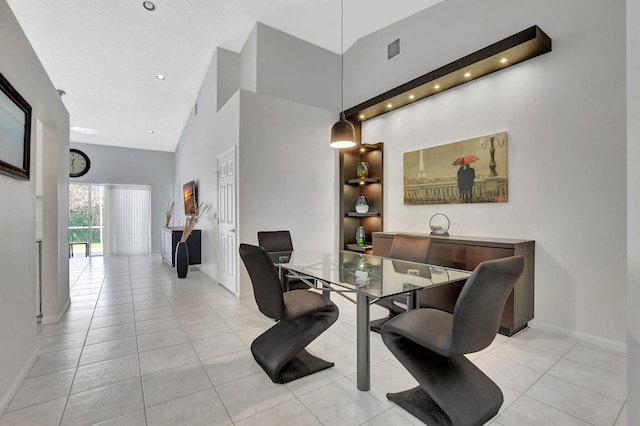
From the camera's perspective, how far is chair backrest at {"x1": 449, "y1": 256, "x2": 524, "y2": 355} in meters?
1.46

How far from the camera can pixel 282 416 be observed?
1774mm

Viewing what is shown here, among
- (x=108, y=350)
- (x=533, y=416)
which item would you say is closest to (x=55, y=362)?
(x=108, y=350)

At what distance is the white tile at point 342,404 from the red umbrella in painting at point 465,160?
283 centimetres

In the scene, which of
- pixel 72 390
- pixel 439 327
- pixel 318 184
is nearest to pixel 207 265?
pixel 318 184

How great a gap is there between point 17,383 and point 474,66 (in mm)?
4824

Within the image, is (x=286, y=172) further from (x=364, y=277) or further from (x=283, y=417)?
(x=283, y=417)

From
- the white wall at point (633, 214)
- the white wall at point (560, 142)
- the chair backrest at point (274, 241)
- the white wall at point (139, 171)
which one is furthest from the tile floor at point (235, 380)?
the white wall at point (139, 171)

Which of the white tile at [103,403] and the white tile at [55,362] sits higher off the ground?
the white tile at [55,362]

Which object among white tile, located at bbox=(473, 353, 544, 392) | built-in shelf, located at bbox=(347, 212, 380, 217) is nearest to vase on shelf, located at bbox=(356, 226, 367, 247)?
built-in shelf, located at bbox=(347, 212, 380, 217)

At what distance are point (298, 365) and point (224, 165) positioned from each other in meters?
3.46

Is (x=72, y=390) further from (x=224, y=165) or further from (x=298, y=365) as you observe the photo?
(x=224, y=165)

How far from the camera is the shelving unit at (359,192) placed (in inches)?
190

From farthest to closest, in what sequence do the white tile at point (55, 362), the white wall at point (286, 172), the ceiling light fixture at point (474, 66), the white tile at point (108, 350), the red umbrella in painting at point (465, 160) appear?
the white wall at point (286, 172) → the red umbrella in painting at point (465, 160) → the ceiling light fixture at point (474, 66) → the white tile at point (108, 350) → the white tile at point (55, 362)

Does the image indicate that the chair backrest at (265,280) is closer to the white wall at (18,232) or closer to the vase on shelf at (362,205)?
the white wall at (18,232)
